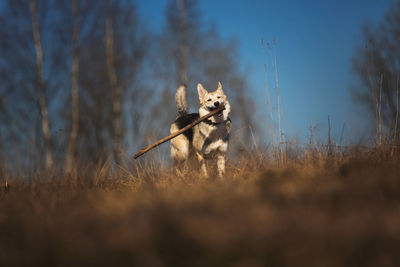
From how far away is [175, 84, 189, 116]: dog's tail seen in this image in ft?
17.6

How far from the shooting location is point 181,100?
5457 millimetres

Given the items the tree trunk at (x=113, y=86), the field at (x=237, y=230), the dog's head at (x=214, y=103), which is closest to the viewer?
the field at (x=237, y=230)

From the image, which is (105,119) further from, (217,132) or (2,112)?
(217,132)

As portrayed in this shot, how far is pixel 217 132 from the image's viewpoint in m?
4.58

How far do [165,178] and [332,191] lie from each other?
2.04 m

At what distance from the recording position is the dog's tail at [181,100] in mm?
5355

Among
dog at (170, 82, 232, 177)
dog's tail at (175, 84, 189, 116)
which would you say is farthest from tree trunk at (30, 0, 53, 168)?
dog at (170, 82, 232, 177)

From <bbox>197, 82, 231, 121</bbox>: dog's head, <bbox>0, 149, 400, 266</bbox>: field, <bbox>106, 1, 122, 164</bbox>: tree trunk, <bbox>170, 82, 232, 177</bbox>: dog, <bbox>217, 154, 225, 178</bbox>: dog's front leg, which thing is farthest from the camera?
<bbox>106, 1, 122, 164</bbox>: tree trunk

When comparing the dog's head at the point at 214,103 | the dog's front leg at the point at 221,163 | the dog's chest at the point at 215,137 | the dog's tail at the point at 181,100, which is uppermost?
the dog's tail at the point at 181,100

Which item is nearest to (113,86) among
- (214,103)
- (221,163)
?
(214,103)

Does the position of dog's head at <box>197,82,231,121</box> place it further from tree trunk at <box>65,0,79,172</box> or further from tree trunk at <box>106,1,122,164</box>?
tree trunk at <box>65,0,79,172</box>

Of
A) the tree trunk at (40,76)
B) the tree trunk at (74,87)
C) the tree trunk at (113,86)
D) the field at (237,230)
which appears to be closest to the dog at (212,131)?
the field at (237,230)

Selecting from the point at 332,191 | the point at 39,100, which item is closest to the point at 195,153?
the point at 332,191

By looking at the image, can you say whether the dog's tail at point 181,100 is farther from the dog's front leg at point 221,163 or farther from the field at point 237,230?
the field at point 237,230
